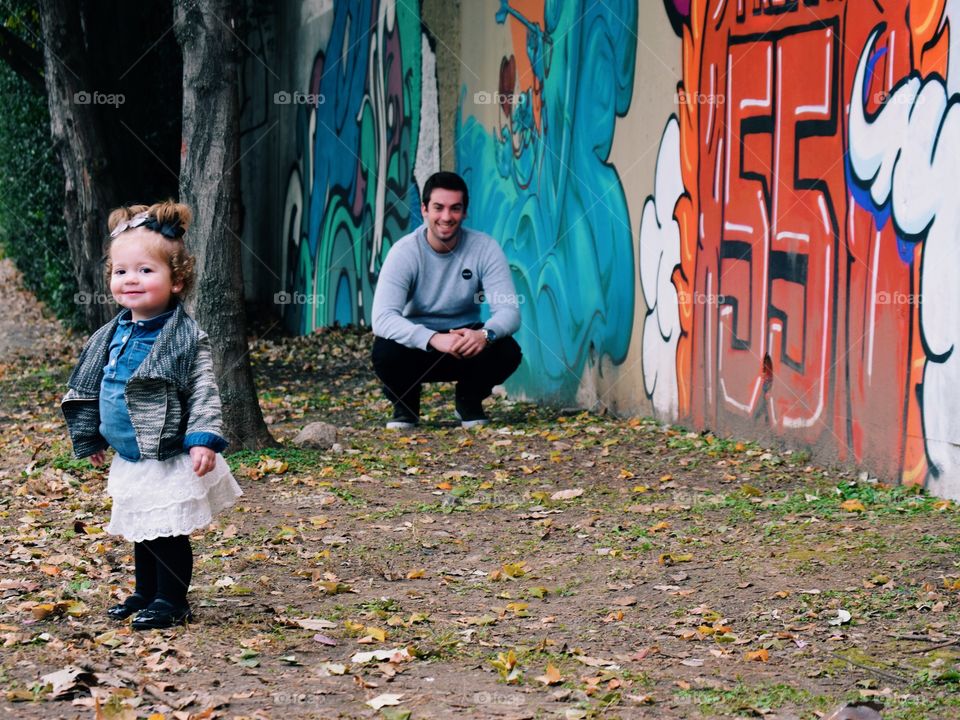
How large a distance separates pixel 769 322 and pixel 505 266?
182 centimetres

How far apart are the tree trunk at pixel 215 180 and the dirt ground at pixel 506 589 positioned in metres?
0.50

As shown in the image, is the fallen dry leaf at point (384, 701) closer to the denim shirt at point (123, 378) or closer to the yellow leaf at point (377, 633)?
the yellow leaf at point (377, 633)

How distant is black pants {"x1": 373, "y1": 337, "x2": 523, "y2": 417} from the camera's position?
762 centimetres

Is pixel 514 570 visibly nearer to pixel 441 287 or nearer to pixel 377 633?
pixel 377 633

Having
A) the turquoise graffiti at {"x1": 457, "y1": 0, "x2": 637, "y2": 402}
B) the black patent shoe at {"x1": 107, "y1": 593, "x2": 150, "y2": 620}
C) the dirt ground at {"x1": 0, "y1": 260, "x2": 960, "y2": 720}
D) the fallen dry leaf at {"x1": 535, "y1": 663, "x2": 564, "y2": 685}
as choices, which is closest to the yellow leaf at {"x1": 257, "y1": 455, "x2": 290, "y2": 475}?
the dirt ground at {"x1": 0, "y1": 260, "x2": 960, "y2": 720}

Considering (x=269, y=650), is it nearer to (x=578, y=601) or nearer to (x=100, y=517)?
(x=578, y=601)

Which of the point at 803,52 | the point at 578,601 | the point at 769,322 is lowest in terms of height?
the point at 578,601

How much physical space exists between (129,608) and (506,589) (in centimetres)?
134

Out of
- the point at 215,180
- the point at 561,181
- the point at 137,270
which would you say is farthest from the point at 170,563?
the point at 561,181

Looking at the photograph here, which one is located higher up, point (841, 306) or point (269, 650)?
point (841, 306)

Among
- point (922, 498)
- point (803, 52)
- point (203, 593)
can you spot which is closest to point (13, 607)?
point (203, 593)

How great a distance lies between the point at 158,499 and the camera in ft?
12.8

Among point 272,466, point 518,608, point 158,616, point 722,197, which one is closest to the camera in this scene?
point 158,616

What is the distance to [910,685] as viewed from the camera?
3.38m
